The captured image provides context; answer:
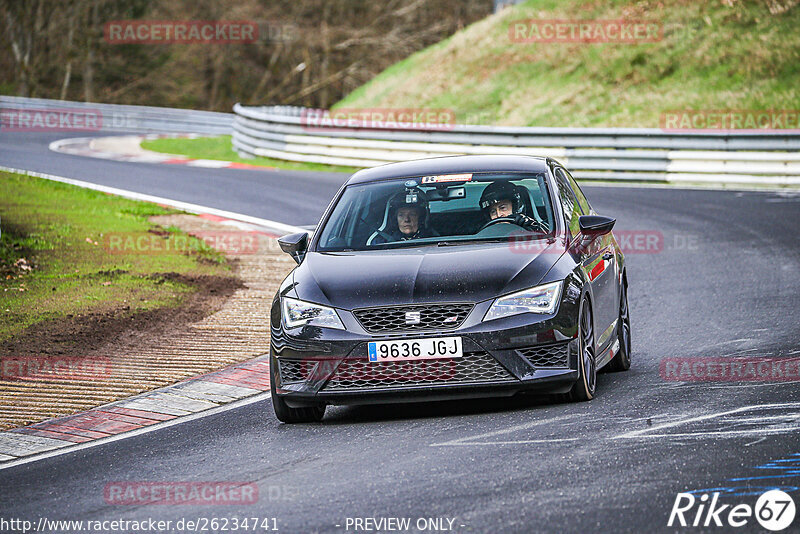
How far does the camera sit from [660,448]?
6367mm

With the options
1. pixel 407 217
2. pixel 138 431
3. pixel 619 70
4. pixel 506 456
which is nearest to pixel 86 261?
pixel 138 431

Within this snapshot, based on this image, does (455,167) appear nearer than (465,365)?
No

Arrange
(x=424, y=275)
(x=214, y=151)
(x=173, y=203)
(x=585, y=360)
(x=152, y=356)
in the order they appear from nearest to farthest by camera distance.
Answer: (x=424, y=275) < (x=585, y=360) < (x=152, y=356) < (x=173, y=203) < (x=214, y=151)

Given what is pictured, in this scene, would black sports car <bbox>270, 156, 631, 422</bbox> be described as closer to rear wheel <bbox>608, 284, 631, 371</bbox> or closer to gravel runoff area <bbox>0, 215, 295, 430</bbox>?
rear wheel <bbox>608, 284, 631, 371</bbox>

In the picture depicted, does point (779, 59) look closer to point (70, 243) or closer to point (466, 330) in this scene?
point (70, 243)

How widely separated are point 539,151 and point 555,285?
59.1ft

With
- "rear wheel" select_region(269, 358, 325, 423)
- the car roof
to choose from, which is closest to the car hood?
"rear wheel" select_region(269, 358, 325, 423)

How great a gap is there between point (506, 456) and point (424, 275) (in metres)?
1.53

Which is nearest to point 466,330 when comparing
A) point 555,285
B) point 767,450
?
point 555,285

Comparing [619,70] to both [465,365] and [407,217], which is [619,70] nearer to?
[407,217]

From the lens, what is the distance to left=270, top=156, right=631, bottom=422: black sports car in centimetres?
733

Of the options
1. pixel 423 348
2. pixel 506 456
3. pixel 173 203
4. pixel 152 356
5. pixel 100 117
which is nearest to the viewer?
pixel 506 456

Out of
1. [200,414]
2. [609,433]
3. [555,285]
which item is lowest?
[200,414]

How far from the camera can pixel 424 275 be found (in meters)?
7.57
